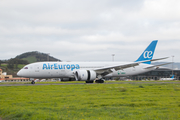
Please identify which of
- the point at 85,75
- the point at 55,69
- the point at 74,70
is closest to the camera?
the point at 85,75

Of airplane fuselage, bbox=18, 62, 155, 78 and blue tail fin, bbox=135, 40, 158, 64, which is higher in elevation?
blue tail fin, bbox=135, 40, 158, 64

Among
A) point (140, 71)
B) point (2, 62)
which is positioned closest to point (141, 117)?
point (140, 71)

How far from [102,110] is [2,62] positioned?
152105 mm

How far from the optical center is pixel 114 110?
29.4 feet

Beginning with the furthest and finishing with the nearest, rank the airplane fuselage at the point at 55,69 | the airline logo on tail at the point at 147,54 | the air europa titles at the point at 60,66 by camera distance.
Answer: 1. the airline logo on tail at the point at 147,54
2. the air europa titles at the point at 60,66
3. the airplane fuselage at the point at 55,69

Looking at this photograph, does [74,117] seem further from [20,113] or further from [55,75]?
[55,75]

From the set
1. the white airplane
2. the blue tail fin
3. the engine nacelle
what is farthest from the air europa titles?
the blue tail fin

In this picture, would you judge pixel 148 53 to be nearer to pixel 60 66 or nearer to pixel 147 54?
pixel 147 54

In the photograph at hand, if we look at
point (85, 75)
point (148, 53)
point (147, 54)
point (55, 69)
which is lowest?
point (85, 75)

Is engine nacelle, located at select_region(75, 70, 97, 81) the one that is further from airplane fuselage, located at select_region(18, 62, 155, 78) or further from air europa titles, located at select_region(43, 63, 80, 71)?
airplane fuselage, located at select_region(18, 62, 155, 78)

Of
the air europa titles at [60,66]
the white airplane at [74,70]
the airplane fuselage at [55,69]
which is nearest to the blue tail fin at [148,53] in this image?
the white airplane at [74,70]

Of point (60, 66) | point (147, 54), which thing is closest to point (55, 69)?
point (60, 66)

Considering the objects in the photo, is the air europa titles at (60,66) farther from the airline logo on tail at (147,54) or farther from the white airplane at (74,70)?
the airline logo on tail at (147,54)

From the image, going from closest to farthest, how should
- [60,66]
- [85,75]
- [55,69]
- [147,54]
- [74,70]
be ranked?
[85,75], [55,69], [60,66], [74,70], [147,54]
